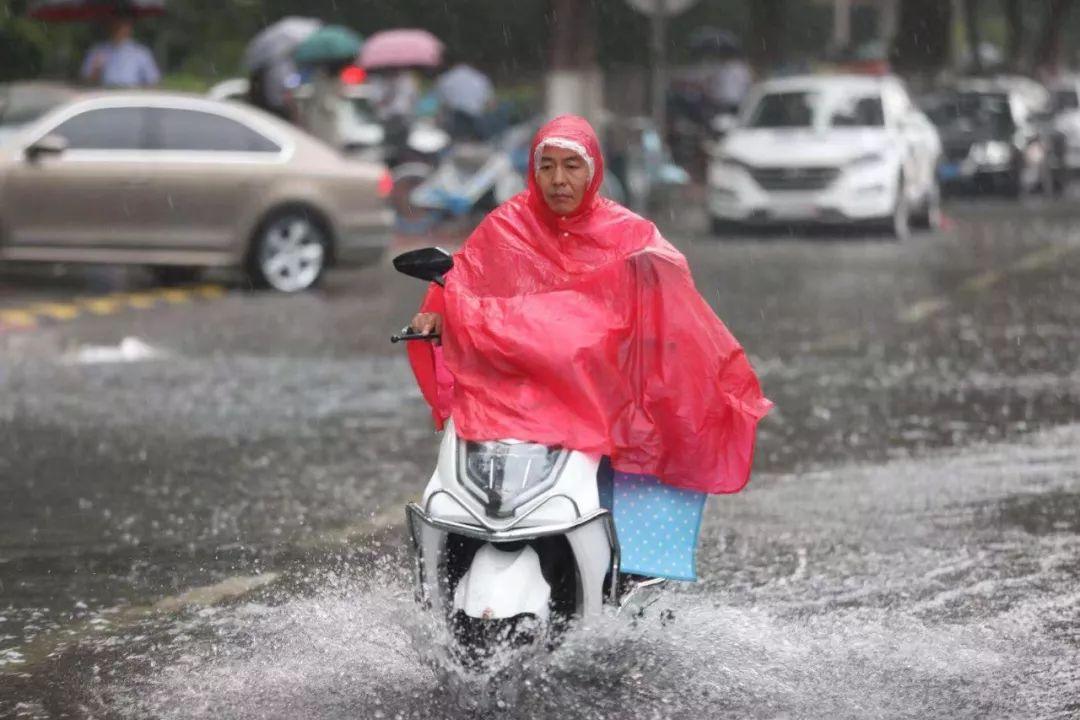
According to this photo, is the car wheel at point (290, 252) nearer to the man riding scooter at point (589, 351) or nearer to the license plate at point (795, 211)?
the license plate at point (795, 211)

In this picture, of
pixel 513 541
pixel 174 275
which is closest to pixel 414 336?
pixel 513 541

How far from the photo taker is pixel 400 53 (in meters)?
27.6

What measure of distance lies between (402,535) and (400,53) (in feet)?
66.8

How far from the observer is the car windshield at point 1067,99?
3788cm

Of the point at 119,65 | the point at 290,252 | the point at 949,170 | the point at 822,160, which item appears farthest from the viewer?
the point at 949,170

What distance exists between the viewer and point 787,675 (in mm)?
5781

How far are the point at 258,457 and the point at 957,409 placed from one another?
3523 millimetres

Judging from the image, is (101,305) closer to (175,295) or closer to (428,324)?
(175,295)

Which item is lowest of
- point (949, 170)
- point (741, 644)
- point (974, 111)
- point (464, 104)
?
point (741, 644)

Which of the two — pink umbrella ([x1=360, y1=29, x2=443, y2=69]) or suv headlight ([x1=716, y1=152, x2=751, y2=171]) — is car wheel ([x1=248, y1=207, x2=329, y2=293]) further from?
pink umbrella ([x1=360, y1=29, x2=443, y2=69])

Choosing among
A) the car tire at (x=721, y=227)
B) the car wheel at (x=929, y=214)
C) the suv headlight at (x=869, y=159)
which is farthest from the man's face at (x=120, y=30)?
the car wheel at (x=929, y=214)

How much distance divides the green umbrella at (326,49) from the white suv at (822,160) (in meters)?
4.23

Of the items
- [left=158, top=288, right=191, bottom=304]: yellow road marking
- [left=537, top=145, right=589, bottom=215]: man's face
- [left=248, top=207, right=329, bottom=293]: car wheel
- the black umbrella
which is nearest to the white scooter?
[left=537, top=145, right=589, bottom=215]: man's face

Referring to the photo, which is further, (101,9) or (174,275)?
(101,9)
